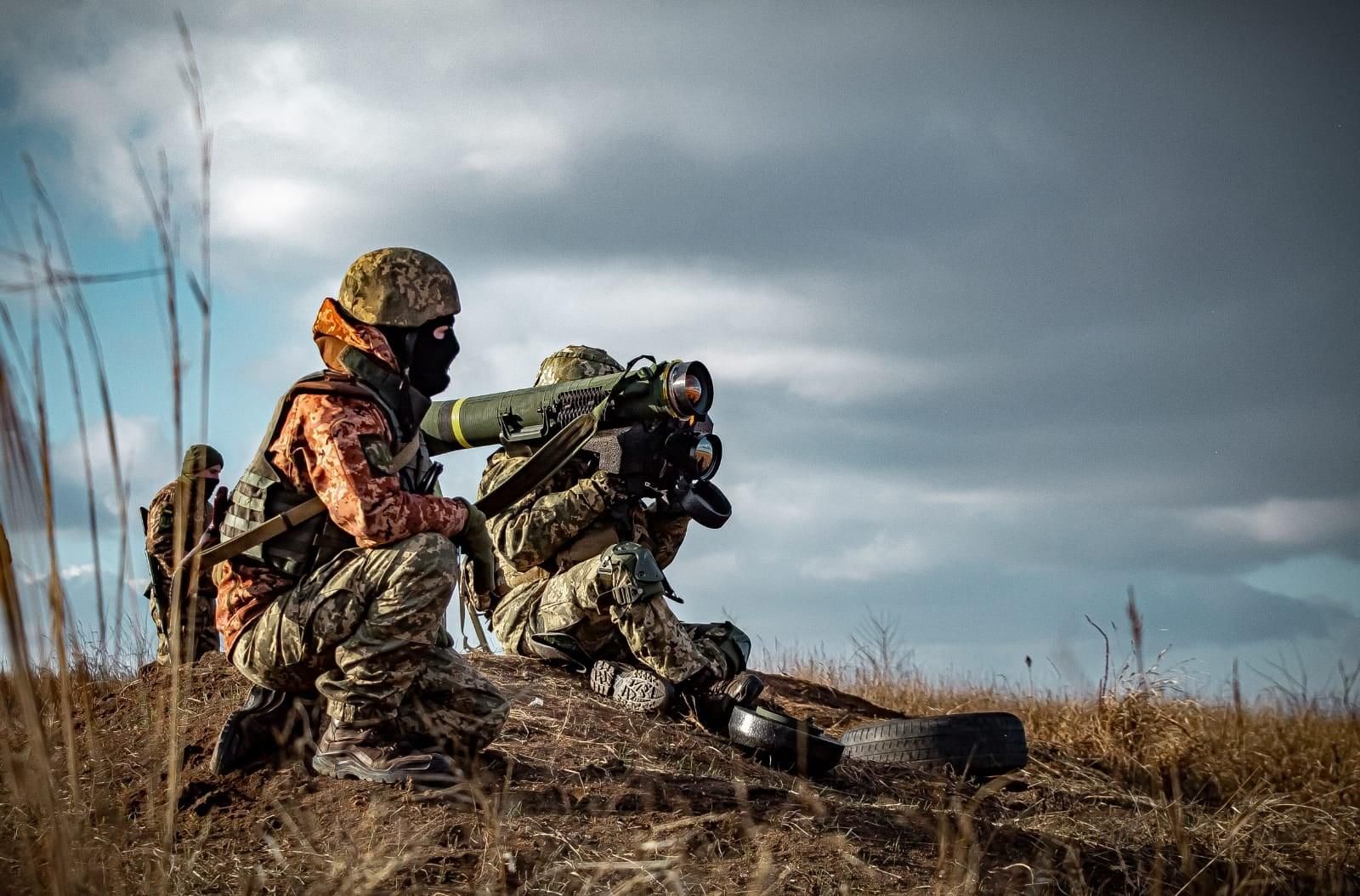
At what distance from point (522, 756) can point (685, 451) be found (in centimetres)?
219

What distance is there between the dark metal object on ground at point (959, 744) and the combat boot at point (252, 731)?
10.7 ft

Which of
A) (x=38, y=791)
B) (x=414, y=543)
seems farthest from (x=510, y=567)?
(x=38, y=791)

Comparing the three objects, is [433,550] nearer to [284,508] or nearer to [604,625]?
[284,508]

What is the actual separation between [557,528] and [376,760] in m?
2.65

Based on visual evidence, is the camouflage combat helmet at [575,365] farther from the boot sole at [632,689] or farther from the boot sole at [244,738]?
the boot sole at [244,738]

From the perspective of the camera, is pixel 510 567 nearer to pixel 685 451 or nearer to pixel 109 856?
pixel 685 451

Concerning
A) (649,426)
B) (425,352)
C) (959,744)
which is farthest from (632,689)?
(425,352)

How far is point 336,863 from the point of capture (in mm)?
3703

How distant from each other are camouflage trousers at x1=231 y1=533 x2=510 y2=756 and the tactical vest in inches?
4.1

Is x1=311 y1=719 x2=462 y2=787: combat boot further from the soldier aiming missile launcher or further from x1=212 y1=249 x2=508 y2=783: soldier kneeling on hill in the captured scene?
the soldier aiming missile launcher

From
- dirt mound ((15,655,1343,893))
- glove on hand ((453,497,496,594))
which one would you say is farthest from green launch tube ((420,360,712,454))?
glove on hand ((453,497,496,594))

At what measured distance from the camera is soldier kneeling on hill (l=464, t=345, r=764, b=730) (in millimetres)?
6473

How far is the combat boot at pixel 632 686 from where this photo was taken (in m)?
6.45

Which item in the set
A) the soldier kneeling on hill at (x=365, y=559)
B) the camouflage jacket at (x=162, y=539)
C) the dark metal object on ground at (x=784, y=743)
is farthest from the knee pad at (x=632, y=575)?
the camouflage jacket at (x=162, y=539)
